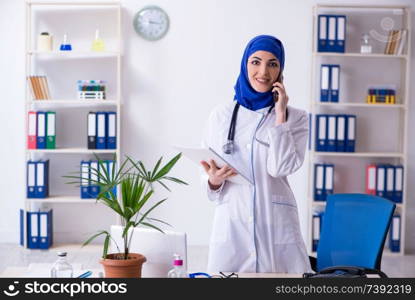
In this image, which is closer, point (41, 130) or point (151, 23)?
point (41, 130)

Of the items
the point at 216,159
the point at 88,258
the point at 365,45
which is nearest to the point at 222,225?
the point at 216,159

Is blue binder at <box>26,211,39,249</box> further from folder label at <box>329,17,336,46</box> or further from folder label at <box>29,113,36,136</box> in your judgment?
folder label at <box>329,17,336,46</box>

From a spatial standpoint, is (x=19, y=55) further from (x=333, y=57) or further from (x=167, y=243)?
(x=167, y=243)

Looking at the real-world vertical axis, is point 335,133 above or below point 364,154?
above

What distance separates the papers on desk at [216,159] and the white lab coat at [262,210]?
0.12 feet

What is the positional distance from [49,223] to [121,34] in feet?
5.55

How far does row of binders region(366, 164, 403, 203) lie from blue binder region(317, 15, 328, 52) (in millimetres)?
1101

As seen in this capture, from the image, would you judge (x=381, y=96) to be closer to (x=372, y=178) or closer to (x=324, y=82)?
(x=324, y=82)

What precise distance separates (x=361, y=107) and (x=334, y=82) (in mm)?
403

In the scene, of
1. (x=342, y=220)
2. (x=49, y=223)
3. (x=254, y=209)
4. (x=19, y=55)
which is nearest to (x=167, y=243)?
(x=254, y=209)

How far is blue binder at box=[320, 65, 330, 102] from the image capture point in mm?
5484

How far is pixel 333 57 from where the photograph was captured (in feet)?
18.6

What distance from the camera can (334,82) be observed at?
5.50m

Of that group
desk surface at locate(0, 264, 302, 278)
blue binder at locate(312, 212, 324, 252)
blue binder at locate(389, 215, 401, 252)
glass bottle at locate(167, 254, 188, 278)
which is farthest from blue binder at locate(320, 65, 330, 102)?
glass bottle at locate(167, 254, 188, 278)
